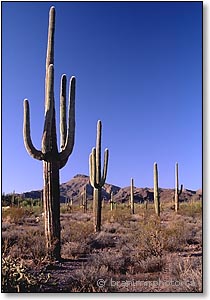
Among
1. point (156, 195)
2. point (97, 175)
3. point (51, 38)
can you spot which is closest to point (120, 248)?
point (156, 195)

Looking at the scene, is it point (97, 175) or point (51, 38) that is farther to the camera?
point (97, 175)

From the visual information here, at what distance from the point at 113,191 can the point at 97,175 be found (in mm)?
217

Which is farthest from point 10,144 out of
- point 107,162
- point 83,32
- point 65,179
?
point 83,32

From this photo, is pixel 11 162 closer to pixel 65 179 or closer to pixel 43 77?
pixel 65 179

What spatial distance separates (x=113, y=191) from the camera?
4680mm

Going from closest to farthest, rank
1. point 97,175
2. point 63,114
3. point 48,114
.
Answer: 1. point 48,114
2. point 63,114
3. point 97,175

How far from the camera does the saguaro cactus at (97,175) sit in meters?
4.45

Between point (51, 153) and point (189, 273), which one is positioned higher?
point (51, 153)

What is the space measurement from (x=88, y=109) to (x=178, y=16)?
111 centimetres

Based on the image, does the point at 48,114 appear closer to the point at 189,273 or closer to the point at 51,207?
the point at 51,207

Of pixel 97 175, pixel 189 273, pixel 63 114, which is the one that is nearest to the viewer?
pixel 189 273

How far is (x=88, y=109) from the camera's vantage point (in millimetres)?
4473

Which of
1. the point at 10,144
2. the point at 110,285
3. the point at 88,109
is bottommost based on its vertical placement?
the point at 110,285

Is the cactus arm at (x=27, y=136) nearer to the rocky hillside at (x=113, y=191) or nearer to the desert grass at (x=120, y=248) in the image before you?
the rocky hillside at (x=113, y=191)
